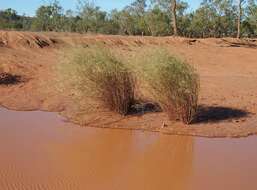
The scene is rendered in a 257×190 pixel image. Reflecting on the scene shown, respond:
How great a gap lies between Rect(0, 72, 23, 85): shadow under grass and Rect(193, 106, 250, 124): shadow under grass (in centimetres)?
673

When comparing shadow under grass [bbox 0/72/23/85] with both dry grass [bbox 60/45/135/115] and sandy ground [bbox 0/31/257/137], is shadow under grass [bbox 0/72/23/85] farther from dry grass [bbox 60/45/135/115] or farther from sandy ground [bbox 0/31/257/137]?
dry grass [bbox 60/45/135/115]

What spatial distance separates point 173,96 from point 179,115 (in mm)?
509

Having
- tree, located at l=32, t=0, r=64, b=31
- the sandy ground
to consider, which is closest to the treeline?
tree, located at l=32, t=0, r=64, b=31

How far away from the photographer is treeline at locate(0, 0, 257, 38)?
41438 millimetres

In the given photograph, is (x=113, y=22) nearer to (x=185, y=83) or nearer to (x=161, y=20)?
(x=161, y=20)

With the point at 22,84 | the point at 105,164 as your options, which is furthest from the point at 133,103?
the point at 22,84

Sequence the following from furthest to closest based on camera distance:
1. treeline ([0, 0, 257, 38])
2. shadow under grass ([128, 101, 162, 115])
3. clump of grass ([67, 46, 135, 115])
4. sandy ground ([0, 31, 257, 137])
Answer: treeline ([0, 0, 257, 38])
shadow under grass ([128, 101, 162, 115])
clump of grass ([67, 46, 135, 115])
sandy ground ([0, 31, 257, 137])

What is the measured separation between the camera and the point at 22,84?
14.6m

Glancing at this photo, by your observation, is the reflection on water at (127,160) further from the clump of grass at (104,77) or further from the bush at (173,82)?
the clump of grass at (104,77)

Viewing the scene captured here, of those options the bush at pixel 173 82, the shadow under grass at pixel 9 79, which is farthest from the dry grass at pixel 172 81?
the shadow under grass at pixel 9 79

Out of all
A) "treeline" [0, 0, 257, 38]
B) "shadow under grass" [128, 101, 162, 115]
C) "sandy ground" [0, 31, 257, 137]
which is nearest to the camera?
"sandy ground" [0, 31, 257, 137]

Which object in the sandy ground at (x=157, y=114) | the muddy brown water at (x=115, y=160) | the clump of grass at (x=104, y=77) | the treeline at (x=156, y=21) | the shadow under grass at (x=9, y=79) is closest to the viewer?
the muddy brown water at (x=115, y=160)

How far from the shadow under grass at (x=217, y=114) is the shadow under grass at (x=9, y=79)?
22.1 feet

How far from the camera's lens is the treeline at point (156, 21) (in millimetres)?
41438
